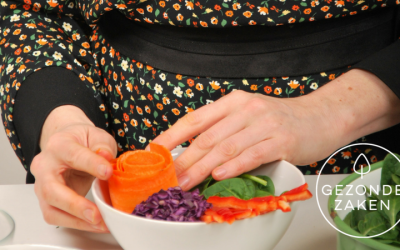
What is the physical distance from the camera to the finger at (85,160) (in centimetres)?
52

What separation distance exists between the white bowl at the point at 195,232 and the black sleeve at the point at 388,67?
0.37 metres

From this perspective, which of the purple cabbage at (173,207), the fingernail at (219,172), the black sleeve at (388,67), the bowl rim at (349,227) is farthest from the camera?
the black sleeve at (388,67)

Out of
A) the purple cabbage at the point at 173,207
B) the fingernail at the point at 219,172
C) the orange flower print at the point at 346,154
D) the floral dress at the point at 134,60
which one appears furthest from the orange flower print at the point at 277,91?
the purple cabbage at the point at 173,207

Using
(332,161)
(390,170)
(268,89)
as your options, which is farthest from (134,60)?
(390,170)

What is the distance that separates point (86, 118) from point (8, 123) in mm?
271

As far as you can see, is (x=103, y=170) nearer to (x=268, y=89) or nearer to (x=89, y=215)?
(x=89, y=215)

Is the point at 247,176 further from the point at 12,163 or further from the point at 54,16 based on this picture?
the point at 12,163

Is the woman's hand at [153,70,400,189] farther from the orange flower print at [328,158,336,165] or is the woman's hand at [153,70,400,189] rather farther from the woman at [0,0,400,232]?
the orange flower print at [328,158,336,165]

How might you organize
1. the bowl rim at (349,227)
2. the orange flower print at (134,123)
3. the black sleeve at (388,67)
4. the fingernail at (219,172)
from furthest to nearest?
the orange flower print at (134,123)
the black sleeve at (388,67)
the fingernail at (219,172)
the bowl rim at (349,227)

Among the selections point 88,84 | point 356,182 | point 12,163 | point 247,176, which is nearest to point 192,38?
point 88,84

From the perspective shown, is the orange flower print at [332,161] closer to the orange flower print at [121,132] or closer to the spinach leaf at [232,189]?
the spinach leaf at [232,189]

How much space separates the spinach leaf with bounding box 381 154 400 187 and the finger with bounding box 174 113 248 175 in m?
0.26

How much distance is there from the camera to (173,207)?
0.47 metres

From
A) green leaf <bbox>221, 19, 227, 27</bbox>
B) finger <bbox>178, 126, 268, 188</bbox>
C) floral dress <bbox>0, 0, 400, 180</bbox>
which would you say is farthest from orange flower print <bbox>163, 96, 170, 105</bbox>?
finger <bbox>178, 126, 268, 188</bbox>
